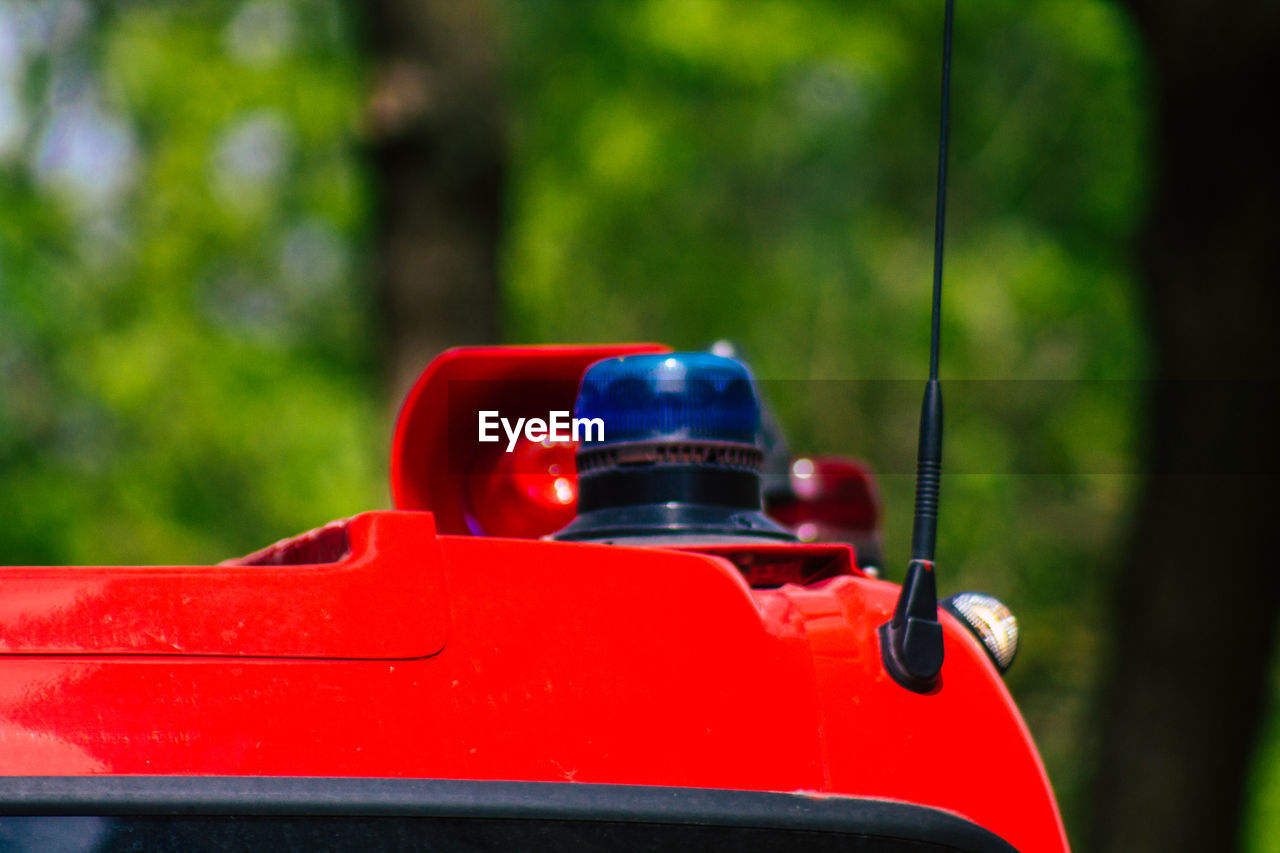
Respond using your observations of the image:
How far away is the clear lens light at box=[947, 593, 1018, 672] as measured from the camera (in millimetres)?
1777

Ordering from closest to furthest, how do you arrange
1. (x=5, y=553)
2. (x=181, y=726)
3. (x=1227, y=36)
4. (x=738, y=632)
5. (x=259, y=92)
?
(x=181, y=726) → (x=738, y=632) → (x=1227, y=36) → (x=5, y=553) → (x=259, y=92)

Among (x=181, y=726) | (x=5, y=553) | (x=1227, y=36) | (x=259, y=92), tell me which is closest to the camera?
(x=181, y=726)

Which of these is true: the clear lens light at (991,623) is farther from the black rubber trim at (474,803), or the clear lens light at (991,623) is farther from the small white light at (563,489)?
the small white light at (563,489)

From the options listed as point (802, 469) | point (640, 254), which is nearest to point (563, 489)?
point (802, 469)

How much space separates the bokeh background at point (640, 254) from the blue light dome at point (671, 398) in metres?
9.87

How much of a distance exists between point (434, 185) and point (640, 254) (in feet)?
31.0

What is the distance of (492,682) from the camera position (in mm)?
1470

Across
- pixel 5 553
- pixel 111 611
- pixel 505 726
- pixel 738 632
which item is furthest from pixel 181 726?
pixel 5 553

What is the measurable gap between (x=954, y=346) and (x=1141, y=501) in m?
9.09

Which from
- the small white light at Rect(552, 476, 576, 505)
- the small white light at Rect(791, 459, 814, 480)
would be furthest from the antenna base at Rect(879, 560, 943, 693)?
the small white light at Rect(791, 459, 814, 480)

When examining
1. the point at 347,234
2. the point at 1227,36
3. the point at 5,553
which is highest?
the point at 1227,36

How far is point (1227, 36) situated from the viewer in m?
6.07

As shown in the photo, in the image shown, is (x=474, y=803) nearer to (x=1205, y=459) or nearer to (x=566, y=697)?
(x=566, y=697)

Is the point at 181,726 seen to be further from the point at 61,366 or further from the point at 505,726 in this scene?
the point at 61,366
